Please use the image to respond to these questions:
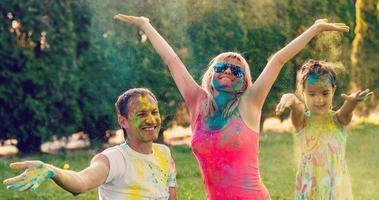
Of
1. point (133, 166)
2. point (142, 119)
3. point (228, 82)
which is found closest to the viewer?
point (133, 166)

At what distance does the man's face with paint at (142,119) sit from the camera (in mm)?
3994

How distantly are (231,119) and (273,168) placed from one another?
6309 mm

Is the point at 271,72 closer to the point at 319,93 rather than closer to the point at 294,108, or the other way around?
the point at 294,108

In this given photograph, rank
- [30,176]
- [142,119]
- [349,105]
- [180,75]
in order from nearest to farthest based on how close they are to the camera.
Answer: [30,176], [142,119], [180,75], [349,105]

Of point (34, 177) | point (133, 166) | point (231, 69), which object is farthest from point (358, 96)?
point (34, 177)

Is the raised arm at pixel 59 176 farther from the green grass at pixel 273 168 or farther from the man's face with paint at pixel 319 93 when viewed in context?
the green grass at pixel 273 168

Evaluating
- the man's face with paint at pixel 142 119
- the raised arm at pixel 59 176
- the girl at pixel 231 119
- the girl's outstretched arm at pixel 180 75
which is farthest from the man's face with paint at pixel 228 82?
the raised arm at pixel 59 176

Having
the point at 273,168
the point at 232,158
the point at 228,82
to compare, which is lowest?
the point at 273,168

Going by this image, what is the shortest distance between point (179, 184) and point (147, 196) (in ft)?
17.3

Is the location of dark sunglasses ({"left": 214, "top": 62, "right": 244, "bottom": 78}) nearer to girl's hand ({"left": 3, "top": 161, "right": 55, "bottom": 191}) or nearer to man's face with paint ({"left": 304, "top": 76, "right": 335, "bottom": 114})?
man's face with paint ({"left": 304, "top": 76, "right": 335, "bottom": 114})

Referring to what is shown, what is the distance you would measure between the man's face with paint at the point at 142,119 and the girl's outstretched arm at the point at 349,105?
1.28 metres

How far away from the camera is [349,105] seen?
4.78 meters

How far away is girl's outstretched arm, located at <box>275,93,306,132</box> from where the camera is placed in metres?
4.41

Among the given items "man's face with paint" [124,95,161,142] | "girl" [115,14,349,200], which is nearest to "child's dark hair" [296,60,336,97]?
"girl" [115,14,349,200]
